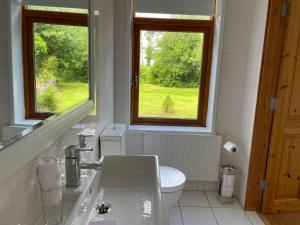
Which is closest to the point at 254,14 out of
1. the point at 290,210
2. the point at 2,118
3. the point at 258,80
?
the point at 258,80

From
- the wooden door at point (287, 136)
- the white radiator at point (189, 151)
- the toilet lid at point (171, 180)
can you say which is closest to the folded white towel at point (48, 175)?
the toilet lid at point (171, 180)

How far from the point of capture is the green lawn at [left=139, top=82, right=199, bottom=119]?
273 cm

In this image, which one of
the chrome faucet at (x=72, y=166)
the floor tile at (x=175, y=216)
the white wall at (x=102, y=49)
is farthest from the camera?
the floor tile at (x=175, y=216)

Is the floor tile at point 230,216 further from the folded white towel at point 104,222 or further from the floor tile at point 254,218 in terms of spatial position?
the folded white towel at point 104,222

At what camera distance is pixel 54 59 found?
101 centimetres

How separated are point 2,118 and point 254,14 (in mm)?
2397

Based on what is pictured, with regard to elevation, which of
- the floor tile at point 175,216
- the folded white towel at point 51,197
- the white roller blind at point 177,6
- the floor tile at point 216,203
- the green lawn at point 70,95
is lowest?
the floor tile at point 175,216

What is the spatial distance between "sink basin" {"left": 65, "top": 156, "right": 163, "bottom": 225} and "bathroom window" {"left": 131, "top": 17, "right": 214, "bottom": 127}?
138 cm

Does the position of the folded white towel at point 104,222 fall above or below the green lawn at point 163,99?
below

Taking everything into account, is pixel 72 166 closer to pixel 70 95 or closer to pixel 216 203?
pixel 70 95

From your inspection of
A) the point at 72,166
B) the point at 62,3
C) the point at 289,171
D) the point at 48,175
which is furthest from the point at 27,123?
the point at 289,171

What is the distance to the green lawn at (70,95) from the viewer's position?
3.48ft

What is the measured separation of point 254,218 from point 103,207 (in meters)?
1.82

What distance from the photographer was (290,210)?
2.48 m
